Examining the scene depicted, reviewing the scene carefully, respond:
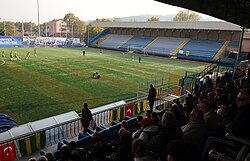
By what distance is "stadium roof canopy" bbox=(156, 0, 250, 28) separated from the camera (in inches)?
335

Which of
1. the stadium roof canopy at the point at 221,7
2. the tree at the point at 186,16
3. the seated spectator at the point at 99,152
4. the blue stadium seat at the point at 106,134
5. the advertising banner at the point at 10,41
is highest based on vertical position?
the tree at the point at 186,16

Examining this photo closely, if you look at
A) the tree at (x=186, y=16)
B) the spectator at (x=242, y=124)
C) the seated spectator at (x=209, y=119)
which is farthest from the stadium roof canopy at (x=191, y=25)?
the tree at (x=186, y=16)

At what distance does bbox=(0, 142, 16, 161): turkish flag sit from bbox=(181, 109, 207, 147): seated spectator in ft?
22.7

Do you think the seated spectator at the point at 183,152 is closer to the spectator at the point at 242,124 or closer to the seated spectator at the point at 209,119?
the spectator at the point at 242,124

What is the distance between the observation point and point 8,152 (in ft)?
27.2

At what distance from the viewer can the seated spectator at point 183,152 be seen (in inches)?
81.2

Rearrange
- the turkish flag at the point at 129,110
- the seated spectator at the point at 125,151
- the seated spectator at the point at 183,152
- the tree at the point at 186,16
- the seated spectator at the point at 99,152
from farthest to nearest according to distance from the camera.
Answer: the tree at the point at 186,16
the turkish flag at the point at 129,110
the seated spectator at the point at 125,151
the seated spectator at the point at 99,152
the seated spectator at the point at 183,152

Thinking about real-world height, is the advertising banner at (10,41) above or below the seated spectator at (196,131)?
above

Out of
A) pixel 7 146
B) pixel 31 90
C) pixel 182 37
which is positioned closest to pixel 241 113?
pixel 7 146

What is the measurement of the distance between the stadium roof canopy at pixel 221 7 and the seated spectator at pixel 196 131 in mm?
4353

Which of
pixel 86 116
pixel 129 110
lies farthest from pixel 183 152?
pixel 129 110

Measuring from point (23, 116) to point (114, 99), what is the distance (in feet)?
21.3

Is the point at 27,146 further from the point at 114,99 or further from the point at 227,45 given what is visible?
the point at 227,45

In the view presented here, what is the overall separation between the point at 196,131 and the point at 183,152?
2.19 meters
